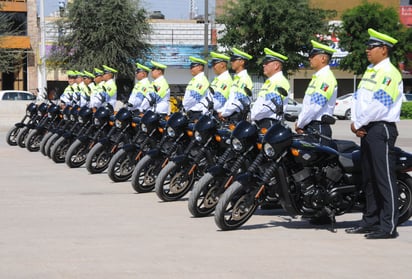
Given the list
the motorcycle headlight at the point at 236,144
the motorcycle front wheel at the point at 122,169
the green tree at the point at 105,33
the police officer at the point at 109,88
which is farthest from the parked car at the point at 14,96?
the motorcycle headlight at the point at 236,144

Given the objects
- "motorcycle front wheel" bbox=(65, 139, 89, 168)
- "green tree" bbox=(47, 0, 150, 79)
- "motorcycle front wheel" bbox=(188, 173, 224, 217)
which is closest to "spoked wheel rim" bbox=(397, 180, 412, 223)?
"motorcycle front wheel" bbox=(188, 173, 224, 217)

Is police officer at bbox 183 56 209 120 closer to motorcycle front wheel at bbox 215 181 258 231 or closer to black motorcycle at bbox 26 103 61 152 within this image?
black motorcycle at bbox 26 103 61 152

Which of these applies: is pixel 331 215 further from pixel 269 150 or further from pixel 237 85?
pixel 237 85

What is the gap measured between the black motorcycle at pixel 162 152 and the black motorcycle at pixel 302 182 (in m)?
2.50

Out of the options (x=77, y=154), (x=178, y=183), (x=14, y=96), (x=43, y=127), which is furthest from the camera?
(x=14, y=96)

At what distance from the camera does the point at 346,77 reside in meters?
51.2

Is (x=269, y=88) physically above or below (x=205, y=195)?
above

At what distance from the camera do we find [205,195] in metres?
8.67

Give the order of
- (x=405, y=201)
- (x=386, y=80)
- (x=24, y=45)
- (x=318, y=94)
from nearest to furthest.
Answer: (x=386, y=80) → (x=405, y=201) → (x=318, y=94) → (x=24, y=45)

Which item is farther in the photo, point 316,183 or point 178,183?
point 178,183

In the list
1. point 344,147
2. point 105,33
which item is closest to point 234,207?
point 344,147

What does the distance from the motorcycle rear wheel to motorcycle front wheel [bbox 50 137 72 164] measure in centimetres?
812

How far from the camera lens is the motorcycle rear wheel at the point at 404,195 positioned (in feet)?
27.1

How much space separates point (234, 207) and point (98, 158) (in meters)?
5.36
